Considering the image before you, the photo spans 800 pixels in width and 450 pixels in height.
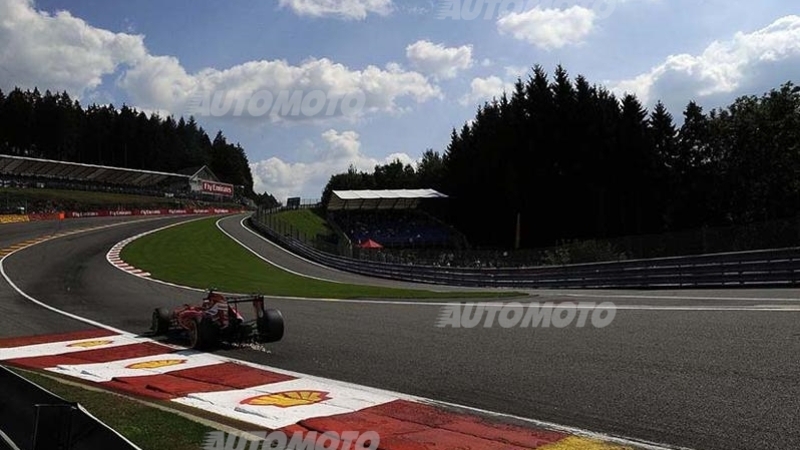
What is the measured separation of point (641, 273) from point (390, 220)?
57078mm

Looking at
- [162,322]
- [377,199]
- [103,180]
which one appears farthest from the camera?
[103,180]

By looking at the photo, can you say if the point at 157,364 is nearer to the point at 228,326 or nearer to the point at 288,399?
the point at 228,326

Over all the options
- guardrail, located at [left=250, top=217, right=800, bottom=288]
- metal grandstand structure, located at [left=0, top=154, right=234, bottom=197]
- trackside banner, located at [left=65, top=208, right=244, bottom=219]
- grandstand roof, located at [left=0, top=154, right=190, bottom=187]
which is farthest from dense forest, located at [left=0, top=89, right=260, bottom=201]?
guardrail, located at [left=250, top=217, right=800, bottom=288]

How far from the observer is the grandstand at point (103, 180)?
7756 centimetres

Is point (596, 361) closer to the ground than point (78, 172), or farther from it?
closer to the ground

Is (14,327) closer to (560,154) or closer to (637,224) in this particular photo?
(637,224)

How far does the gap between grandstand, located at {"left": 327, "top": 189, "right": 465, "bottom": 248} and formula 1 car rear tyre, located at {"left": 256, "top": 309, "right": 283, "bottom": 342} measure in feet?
203

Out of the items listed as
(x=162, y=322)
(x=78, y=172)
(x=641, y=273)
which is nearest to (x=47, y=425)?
(x=162, y=322)

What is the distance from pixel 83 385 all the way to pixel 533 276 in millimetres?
22980

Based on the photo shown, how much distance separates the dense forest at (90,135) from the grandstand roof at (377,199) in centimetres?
7370

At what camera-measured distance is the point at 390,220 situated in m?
77.9

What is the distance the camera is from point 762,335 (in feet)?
25.3

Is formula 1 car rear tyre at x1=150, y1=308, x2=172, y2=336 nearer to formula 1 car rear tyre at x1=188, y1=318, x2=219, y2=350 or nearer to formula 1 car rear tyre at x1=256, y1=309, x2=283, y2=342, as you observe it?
formula 1 car rear tyre at x1=188, y1=318, x2=219, y2=350

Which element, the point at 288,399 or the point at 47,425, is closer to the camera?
the point at 47,425
